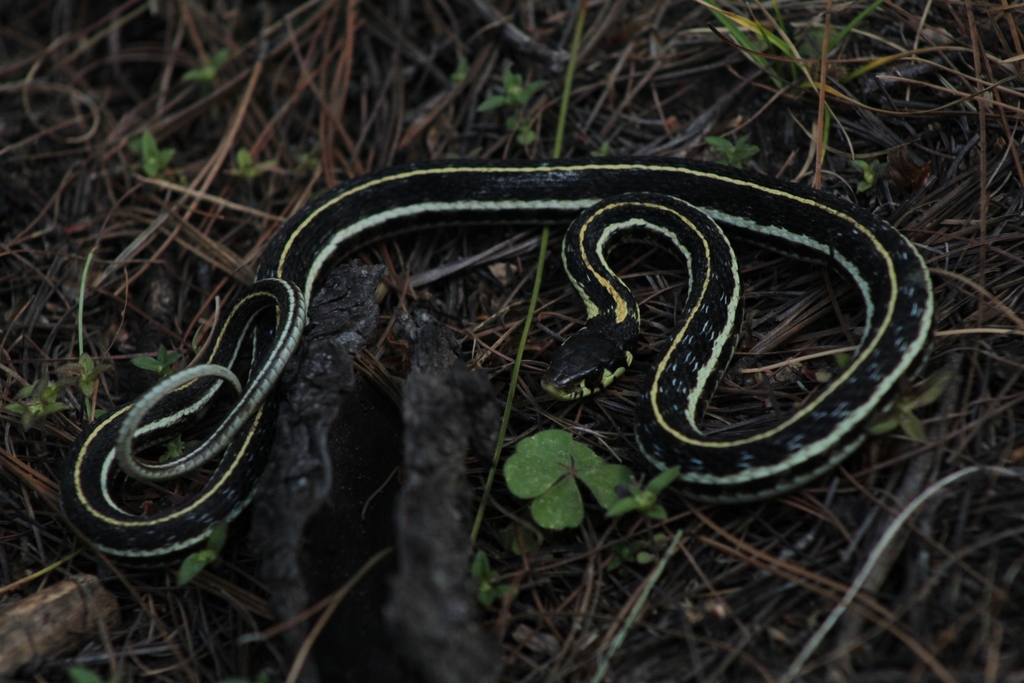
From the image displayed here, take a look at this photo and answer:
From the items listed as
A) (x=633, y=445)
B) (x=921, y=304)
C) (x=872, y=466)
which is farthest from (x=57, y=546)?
(x=921, y=304)

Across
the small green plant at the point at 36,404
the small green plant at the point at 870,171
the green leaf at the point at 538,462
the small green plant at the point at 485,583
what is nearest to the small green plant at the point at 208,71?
the small green plant at the point at 36,404

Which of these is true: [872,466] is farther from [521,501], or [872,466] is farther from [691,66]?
[691,66]

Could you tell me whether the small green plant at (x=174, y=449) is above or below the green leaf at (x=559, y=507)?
above

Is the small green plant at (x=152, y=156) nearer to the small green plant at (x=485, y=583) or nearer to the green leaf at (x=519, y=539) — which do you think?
the green leaf at (x=519, y=539)

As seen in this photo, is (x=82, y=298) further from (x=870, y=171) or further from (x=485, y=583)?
(x=870, y=171)

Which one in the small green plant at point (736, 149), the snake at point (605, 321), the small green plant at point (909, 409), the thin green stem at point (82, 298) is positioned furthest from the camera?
the small green plant at point (736, 149)

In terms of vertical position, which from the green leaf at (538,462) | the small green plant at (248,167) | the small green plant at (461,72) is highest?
the small green plant at (461,72)
